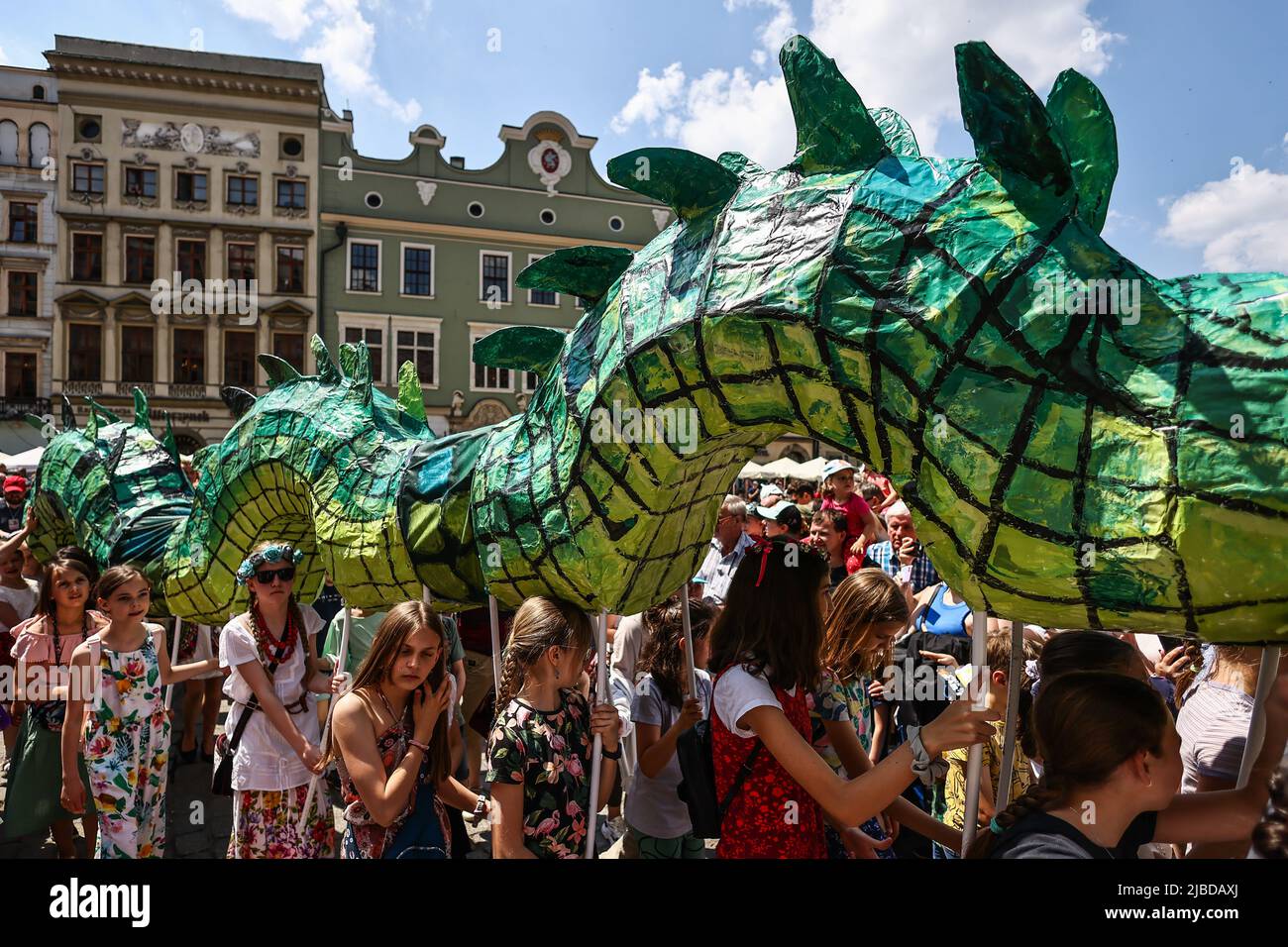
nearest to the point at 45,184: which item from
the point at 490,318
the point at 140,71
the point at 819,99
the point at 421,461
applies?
the point at 140,71

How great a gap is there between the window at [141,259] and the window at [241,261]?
194cm

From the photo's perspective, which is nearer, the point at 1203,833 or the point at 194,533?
the point at 1203,833

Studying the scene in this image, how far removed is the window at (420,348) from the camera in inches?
1003

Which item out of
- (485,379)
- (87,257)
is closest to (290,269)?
(87,257)

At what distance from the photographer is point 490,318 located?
84.3ft

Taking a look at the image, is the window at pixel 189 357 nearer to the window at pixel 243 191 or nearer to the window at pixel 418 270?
the window at pixel 243 191

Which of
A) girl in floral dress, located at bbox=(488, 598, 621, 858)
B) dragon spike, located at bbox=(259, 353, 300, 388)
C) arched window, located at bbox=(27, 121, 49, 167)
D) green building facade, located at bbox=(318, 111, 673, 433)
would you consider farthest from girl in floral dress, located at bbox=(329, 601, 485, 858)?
arched window, located at bbox=(27, 121, 49, 167)

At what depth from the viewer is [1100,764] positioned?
1.58 metres

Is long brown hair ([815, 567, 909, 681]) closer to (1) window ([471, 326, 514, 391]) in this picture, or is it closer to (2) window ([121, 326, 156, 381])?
(1) window ([471, 326, 514, 391])

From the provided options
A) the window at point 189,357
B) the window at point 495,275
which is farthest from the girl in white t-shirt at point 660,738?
the window at point 189,357

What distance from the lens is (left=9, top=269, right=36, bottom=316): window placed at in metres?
24.1

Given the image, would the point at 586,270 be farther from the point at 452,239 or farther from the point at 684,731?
the point at 452,239

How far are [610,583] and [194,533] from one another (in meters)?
2.84
